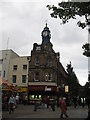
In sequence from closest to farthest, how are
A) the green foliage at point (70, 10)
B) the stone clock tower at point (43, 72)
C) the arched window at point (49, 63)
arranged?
the green foliage at point (70, 10) → the stone clock tower at point (43, 72) → the arched window at point (49, 63)

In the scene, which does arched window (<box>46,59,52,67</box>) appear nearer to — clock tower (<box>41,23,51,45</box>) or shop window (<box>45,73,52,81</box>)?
shop window (<box>45,73,52,81</box>)

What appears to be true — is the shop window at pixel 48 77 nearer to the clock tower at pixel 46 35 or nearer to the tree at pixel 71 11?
the clock tower at pixel 46 35

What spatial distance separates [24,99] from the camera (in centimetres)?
5209

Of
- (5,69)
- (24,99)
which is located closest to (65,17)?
(24,99)

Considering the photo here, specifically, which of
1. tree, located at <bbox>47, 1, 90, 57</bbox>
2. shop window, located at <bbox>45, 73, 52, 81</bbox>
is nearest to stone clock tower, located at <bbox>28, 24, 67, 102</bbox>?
shop window, located at <bbox>45, 73, 52, 81</bbox>

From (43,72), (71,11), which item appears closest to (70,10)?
(71,11)

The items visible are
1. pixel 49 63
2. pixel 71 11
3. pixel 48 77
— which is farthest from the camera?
pixel 49 63

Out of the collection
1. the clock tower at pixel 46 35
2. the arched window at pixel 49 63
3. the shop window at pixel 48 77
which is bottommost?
the shop window at pixel 48 77

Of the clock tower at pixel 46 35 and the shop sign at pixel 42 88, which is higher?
the clock tower at pixel 46 35

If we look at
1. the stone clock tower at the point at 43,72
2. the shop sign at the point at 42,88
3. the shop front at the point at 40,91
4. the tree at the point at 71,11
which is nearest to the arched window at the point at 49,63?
the stone clock tower at the point at 43,72

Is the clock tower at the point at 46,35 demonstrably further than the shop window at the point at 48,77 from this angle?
Yes

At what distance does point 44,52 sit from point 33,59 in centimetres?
265

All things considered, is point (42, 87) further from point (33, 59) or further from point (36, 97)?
point (33, 59)

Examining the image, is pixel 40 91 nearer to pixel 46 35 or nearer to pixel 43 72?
pixel 43 72
